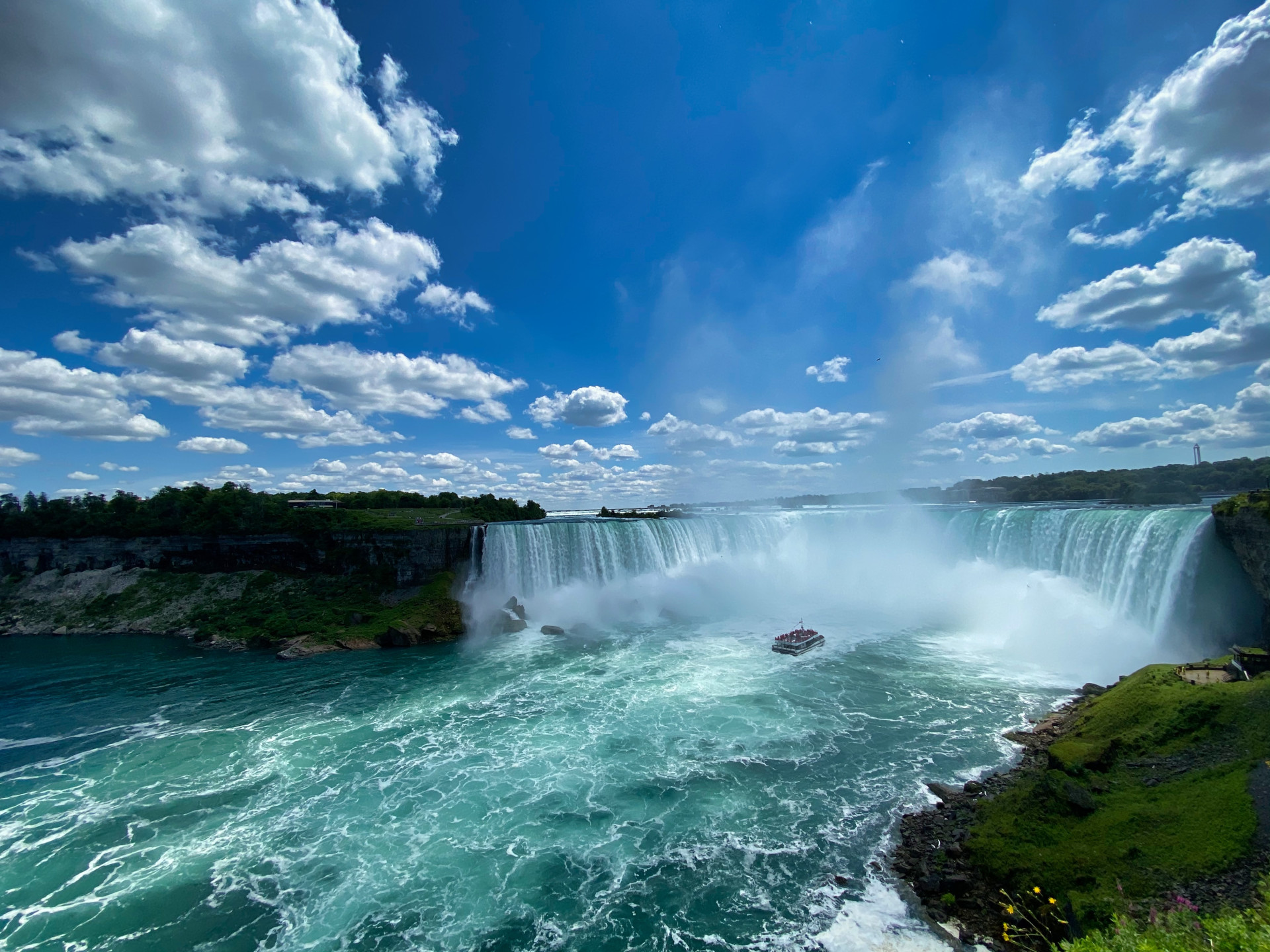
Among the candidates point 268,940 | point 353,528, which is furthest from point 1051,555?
point 353,528

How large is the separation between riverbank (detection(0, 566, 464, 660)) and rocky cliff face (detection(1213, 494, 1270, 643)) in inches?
1364

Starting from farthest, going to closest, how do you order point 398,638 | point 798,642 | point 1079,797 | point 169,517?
point 169,517 → point 398,638 → point 798,642 → point 1079,797

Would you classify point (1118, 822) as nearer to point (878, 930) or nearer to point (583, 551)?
point (878, 930)

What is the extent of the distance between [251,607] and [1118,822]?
42303mm

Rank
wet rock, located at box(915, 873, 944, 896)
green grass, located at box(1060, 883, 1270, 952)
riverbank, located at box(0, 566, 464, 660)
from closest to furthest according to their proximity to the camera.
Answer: green grass, located at box(1060, 883, 1270, 952), wet rock, located at box(915, 873, 944, 896), riverbank, located at box(0, 566, 464, 660)

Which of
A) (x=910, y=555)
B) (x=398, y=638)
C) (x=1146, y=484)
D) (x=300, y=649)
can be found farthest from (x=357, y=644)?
(x=1146, y=484)

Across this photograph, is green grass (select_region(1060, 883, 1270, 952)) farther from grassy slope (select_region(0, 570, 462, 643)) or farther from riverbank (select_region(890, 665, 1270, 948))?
grassy slope (select_region(0, 570, 462, 643))

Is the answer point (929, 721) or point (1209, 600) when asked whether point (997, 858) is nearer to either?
point (929, 721)

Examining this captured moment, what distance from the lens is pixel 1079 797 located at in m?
10.2

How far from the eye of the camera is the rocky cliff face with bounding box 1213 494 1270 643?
56.8 ft

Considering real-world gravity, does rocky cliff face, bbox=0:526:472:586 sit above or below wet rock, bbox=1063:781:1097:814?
above

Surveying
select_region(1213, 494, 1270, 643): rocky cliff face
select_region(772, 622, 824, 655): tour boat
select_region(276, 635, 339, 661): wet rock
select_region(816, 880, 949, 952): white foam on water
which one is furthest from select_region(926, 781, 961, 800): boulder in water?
select_region(276, 635, 339, 661): wet rock

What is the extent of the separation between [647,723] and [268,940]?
10.5 m

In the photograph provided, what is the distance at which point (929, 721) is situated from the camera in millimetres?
16000
